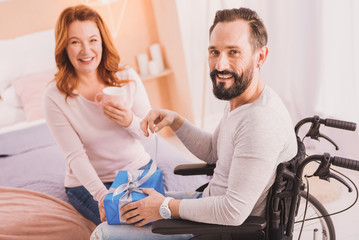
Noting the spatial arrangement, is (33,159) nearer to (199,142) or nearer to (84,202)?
(84,202)

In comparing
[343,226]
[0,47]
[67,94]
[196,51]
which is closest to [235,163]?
[67,94]

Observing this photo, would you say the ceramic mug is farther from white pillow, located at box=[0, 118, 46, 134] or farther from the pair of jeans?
white pillow, located at box=[0, 118, 46, 134]

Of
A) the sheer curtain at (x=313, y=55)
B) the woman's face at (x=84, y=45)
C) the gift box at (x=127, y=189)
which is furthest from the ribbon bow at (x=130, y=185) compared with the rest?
the sheer curtain at (x=313, y=55)

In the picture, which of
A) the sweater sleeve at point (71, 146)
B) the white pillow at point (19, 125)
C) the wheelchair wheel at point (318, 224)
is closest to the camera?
the wheelchair wheel at point (318, 224)

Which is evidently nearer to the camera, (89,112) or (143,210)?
(143,210)

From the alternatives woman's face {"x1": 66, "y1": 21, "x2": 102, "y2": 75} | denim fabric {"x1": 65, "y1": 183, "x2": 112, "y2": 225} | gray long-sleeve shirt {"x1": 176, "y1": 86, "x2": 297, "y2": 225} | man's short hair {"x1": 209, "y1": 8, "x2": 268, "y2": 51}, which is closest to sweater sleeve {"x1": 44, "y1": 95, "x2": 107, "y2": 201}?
denim fabric {"x1": 65, "y1": 183, "x2": 112, "y2": 225}

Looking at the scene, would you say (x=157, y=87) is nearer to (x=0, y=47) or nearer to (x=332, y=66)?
(x=0, y=47)

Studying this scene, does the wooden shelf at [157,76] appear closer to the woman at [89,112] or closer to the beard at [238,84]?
the woman at [89,112]

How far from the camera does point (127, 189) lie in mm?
1288

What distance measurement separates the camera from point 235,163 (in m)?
1.07

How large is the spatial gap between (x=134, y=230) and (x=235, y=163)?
45cm

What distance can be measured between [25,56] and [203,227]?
8.54 ft

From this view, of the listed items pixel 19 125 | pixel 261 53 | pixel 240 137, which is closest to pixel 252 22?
pixel 261 53

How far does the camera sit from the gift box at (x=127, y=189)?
124 cm
